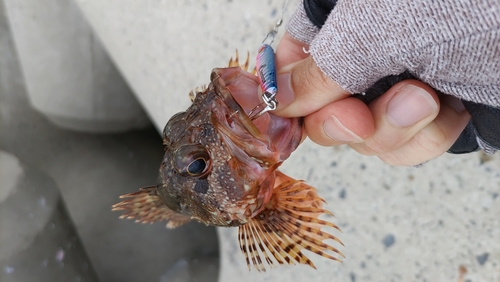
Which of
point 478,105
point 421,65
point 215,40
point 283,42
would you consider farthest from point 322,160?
point 421,65

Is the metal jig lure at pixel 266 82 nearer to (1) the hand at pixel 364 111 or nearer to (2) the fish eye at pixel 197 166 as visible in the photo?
(1) the hand at pixel 364 111

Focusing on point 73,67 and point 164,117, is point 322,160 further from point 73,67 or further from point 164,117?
point 73,67

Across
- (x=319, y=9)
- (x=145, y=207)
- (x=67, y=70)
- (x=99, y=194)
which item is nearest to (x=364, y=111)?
(x=319, y=9)

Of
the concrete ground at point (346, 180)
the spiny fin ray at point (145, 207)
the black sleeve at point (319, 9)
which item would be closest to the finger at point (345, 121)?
the black sleeve at point (319, 9)

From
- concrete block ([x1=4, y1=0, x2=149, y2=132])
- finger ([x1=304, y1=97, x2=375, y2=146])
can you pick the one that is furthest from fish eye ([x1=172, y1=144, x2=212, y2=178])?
concrete block ([x1=4, y1=0, x2=149, y2=132])

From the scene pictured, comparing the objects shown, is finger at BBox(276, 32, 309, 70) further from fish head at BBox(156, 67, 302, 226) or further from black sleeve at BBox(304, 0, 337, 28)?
fish head at BBox(156, 67, 302, 226)
